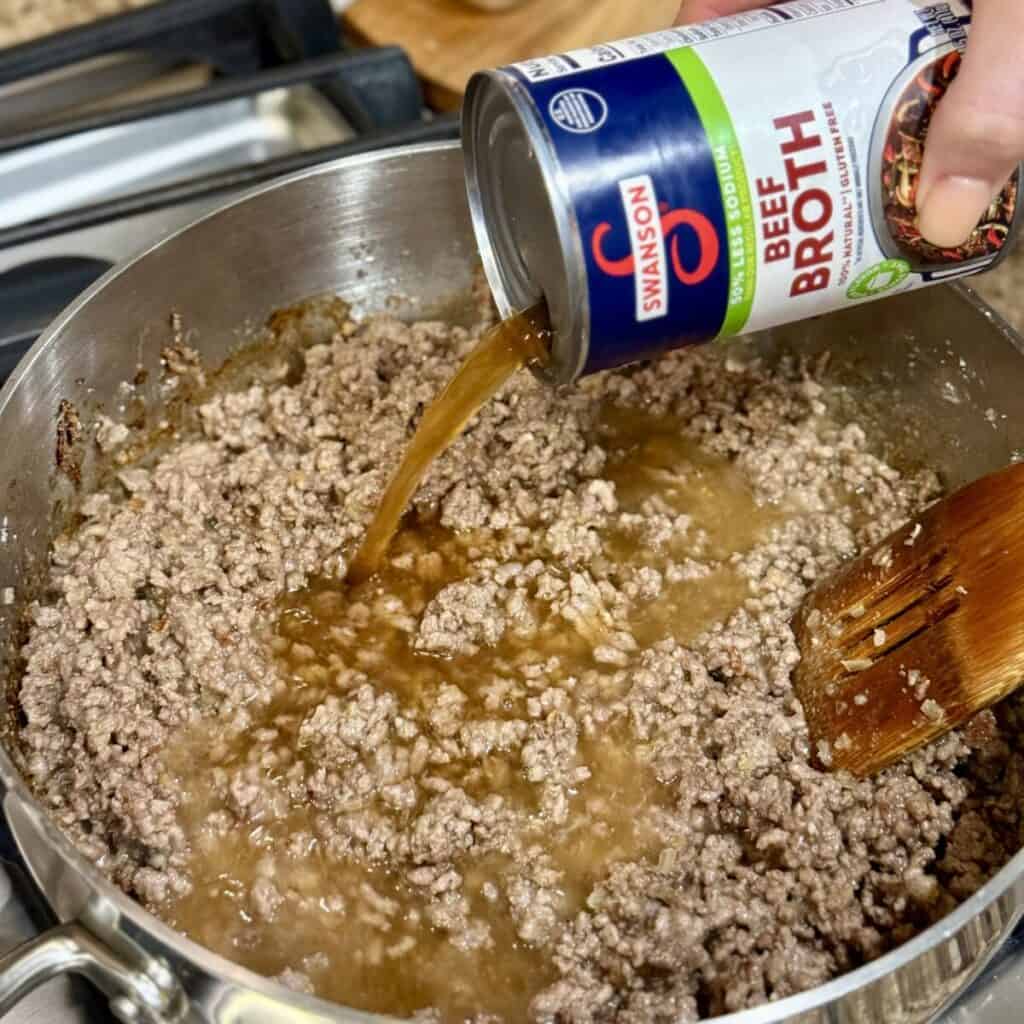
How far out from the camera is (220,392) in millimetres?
1902

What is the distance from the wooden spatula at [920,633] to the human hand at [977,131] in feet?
1.07

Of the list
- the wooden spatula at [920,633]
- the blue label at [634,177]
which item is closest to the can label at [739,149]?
the blue label at [634,177]

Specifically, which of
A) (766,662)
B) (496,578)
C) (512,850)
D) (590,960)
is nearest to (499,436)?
(496,578)

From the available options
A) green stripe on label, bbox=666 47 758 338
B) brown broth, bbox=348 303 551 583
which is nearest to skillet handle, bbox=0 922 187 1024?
brown broth, bbox=348 303 551 583

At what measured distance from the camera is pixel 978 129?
1154mm

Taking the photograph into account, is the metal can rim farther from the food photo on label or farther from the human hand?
the human hand

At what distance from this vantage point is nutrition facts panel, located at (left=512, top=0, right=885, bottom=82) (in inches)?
48.3

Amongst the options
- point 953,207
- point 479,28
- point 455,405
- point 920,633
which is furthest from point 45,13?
point 920,633

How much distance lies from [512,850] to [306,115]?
135 centimetres

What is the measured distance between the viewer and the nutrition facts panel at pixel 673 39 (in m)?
1.23

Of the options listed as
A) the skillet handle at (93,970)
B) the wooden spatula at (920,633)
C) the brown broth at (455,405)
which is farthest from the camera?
the brown broth at (455,405)

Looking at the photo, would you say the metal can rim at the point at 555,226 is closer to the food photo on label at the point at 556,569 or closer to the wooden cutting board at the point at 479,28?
the food photo on label at the point at 556,569

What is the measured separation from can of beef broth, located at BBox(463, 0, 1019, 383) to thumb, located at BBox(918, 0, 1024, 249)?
0.05 metres

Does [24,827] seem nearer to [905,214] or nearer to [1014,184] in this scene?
[905,214]
